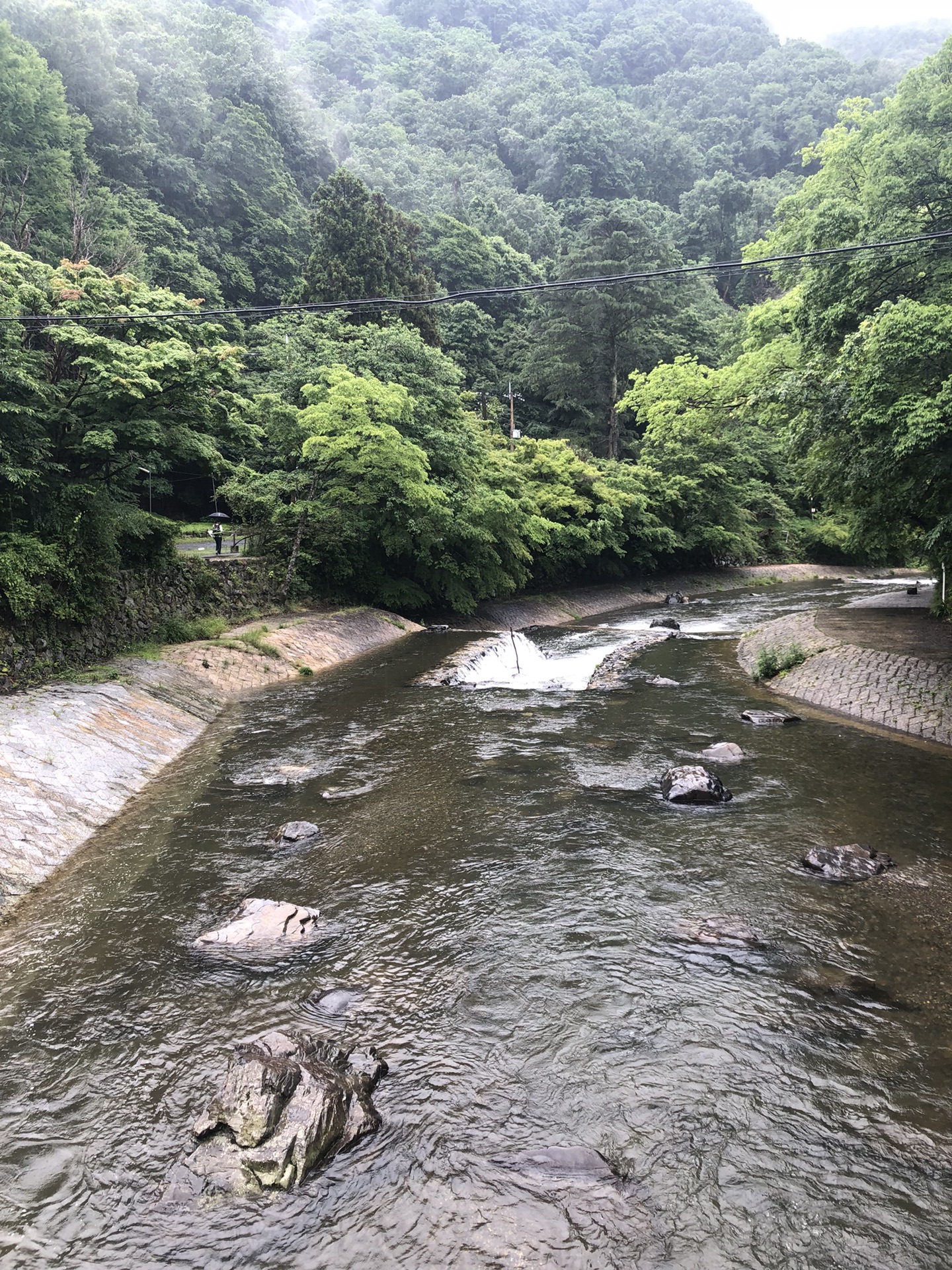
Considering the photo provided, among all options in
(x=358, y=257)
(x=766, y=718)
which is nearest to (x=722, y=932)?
(x=766, y=718)

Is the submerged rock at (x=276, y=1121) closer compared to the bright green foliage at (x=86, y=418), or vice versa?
the submerged rock at (x=276, y=1121)

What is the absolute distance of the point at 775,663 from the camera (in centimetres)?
1617

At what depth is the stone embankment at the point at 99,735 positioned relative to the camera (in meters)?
7.89

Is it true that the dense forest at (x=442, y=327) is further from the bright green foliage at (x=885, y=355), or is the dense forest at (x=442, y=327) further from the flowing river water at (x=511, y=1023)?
the flowing river water at (x=511, y=1023)

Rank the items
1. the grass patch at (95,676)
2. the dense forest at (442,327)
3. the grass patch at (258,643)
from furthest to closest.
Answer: the grass patch at (258,643) < the dense forest at (442,327) < the grass patch at (95,676)

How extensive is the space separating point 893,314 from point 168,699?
1280 centimetres

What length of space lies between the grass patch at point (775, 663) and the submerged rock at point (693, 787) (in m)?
7.39

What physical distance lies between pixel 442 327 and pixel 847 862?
172ft

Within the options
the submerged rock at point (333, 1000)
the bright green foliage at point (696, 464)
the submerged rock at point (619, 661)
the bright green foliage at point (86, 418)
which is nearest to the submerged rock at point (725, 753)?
the submerged rock at point (619, 661)

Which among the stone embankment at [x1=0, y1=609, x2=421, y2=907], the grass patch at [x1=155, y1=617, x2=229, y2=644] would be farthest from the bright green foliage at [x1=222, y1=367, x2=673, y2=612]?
the stone embankment at [x1=0, y1=609, x2=421, y2=907]

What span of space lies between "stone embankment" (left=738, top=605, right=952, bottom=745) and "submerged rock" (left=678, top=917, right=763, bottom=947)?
6819mm

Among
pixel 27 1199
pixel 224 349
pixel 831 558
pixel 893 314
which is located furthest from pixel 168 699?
pixel 831 558

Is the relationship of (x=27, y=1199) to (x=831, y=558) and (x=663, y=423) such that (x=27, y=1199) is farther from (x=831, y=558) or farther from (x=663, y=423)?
(x=831, y=558)

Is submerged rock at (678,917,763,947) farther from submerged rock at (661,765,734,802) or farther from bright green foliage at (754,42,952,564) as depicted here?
bright green foliage at (754,42,952,564)
